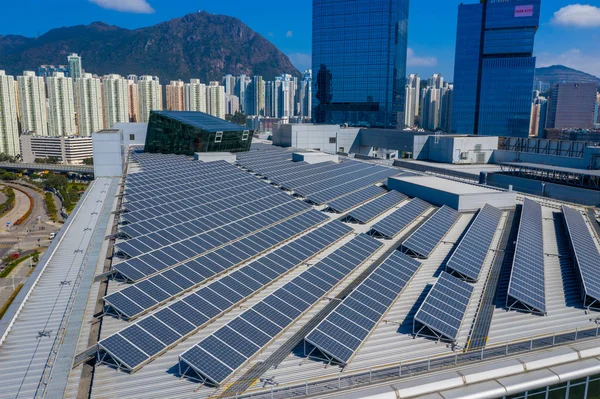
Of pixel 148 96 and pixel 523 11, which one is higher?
pixel 523 11

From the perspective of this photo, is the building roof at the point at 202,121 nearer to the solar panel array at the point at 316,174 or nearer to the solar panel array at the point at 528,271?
the solar panel array at the point at 316,174

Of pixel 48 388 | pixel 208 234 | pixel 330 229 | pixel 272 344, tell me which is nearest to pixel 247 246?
pixel 208 234

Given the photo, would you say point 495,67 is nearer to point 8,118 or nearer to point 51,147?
point 51,147

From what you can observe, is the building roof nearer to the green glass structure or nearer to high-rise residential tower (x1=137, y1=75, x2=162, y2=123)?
the green glass structure

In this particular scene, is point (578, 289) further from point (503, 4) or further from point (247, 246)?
point (503, 4)

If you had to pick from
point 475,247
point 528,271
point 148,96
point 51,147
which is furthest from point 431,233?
point 148,96

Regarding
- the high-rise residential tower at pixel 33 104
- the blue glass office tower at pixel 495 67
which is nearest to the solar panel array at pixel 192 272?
the blue glass office tower at pixel 495 67
